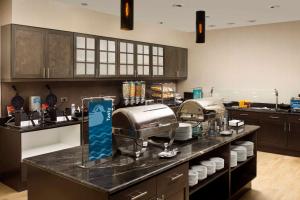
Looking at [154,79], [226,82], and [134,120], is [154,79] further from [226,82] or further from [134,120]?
[134,120]

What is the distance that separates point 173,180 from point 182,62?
5614 mm

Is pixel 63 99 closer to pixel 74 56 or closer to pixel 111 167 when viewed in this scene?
pixel 74 56

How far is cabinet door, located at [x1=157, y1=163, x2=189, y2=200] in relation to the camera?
2186mm

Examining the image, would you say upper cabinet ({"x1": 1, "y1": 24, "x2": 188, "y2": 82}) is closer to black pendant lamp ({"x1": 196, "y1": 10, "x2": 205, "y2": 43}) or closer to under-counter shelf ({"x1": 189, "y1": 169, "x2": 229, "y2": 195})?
black pendant lamp ({"x1": 196, "y1": 10, "x2": 205, "y2": 43})

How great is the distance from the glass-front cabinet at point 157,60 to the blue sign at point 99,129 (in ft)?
14.6

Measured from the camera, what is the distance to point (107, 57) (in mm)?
5555

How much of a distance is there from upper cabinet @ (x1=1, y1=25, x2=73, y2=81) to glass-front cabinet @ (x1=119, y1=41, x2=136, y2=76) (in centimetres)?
119

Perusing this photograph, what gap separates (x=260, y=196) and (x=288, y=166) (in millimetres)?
1682

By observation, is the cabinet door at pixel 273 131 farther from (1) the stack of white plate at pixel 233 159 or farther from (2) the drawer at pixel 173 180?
(2) the drawer at pixel 173 180

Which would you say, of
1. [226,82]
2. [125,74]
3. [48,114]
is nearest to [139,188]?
[48,114]

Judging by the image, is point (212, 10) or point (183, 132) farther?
point (212, 10)

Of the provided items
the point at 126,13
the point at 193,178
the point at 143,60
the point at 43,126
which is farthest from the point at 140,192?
the point at 143,60

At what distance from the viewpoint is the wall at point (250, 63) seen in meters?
6.38

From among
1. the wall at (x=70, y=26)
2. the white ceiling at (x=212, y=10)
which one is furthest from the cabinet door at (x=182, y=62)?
the white ceiling at (x=212, y=10)
